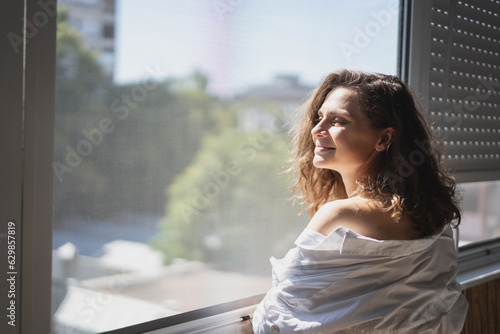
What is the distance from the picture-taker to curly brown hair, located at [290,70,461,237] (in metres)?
1.19

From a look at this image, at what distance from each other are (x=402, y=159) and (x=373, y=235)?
0.73ft

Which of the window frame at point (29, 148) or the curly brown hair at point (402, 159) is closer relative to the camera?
the window frame at point (29, 148)

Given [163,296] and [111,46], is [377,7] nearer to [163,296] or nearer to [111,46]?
[111,46]

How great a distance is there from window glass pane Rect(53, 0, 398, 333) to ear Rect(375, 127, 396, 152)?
1.14 ft

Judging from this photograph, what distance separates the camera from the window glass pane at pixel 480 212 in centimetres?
223

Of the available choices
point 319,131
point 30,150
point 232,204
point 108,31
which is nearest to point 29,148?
point 30,150

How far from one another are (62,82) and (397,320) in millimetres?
921

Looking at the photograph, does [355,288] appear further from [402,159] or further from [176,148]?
[176,148]

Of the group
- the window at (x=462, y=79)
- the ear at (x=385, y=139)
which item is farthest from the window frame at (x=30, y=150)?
the window at (x=462, y=79)

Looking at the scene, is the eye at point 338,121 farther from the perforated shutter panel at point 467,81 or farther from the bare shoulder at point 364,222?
the perforated shutter panel at point 467,81

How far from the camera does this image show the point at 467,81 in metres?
1.98

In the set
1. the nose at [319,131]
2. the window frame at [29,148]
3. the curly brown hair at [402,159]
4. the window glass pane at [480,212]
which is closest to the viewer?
the window frame at [29,148]

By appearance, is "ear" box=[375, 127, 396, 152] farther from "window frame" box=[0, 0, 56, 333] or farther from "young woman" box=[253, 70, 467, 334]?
"window frame" box=[0, 0, 56, 333]

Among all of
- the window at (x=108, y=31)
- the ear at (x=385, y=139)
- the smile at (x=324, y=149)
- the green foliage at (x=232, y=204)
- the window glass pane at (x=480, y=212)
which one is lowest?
the window glass pane at (x=480, y=212)
